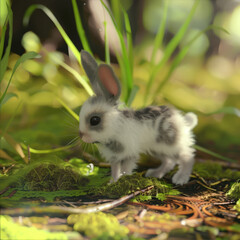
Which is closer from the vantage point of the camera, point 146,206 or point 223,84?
point 146,206

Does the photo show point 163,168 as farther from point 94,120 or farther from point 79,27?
point 79,27

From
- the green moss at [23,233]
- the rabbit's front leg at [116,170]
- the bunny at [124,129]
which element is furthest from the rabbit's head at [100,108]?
the green moss at [23,233]

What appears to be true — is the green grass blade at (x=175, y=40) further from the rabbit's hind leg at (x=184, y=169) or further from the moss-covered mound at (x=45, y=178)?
the moss-covered mound at (x=45, y=178)

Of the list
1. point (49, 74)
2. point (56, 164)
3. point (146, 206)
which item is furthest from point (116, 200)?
point (49, 74)

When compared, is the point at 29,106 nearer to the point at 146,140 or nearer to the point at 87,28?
the point at 87,28

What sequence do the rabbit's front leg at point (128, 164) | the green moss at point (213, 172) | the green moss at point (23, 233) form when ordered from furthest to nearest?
1. the green moss at point (213, 172)
2. the rabbit's front leg at point (128, 164)
3. the green moss at point (23, 233)

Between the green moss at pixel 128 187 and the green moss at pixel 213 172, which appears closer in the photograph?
the green moss at pixel 128 187
